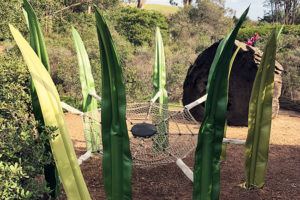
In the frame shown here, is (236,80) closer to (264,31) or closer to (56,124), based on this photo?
(56,124)

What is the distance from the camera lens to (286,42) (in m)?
9.58

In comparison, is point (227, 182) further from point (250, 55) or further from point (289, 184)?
point (250, 55)

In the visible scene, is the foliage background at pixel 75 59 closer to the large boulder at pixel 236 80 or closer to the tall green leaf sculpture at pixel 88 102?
the tall green leaf sculpture at pixel 88 102

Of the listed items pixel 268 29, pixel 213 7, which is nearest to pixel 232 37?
pixel 268 29

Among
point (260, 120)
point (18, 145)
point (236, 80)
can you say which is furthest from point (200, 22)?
point (18, 145)

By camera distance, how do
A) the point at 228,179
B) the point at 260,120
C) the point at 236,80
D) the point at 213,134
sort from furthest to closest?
the point at 236,80, the point at 228,179, the point at 260,120, the point at 213,134

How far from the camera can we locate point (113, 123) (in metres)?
1.45

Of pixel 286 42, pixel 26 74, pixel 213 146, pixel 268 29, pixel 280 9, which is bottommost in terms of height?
pixel 213 146

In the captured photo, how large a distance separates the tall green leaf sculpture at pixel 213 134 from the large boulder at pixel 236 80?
10.8 ft

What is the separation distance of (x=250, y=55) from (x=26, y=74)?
3.88 meters

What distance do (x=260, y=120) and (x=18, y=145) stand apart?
204 cm

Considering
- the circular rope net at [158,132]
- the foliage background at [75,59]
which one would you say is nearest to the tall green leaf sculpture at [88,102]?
the circular rope net at [158,132]

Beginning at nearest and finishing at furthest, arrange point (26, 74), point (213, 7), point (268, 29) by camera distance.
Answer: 1. point (26, 74)
2. point (268, 29)
3. point (213, 7)

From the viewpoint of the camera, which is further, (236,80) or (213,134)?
(236,80)
